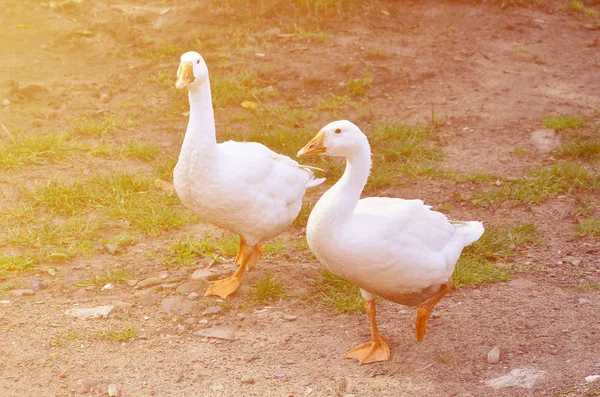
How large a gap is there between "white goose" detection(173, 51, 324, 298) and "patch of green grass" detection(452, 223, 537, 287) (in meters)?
1.35

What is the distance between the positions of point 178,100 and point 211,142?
3.67 m

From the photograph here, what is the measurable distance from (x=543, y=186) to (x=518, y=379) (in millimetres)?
3024

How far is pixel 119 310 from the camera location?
211 inches

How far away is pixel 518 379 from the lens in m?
4.44

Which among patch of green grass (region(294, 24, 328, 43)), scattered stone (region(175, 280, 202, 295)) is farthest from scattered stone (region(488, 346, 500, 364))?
patch of green grass (region(294, 24, 328, 43))

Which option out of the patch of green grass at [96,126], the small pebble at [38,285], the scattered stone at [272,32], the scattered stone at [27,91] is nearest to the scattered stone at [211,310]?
the small pebble at [38,285]

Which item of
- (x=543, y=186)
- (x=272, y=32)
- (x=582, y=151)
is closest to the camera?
(x=543, y=186)

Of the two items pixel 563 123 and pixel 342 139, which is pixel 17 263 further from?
pixel 563 123

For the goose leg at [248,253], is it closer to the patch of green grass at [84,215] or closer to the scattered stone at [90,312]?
the patch of green grass at [84,215]

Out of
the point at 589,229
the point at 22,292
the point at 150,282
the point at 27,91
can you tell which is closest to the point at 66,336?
the point at 22,292

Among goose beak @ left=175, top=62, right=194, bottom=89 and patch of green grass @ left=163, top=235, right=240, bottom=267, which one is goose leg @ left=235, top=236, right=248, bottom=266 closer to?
patch of green grass @ left=163, top=235, right=240, bottom=267

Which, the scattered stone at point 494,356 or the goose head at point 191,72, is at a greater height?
the goose head at point 191,72

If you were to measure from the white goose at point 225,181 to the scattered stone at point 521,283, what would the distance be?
1670 millimetres

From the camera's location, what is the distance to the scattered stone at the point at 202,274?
5.87 m
